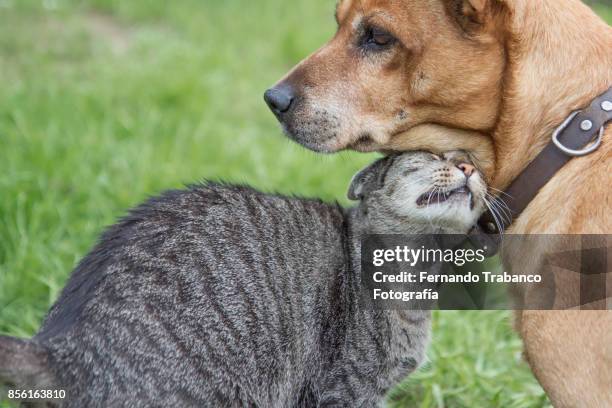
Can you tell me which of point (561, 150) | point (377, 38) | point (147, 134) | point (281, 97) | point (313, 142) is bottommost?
point (147, 134)

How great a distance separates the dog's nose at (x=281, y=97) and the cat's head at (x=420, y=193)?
0.55 meters

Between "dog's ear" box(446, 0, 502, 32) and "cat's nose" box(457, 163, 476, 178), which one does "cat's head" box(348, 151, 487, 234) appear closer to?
"cat's nose" box(457, 163, 476, 178)

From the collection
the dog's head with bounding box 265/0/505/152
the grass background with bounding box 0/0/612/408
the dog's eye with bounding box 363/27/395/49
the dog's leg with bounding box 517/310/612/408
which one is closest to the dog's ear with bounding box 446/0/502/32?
the dog's head with bounding box 265/0/505/152

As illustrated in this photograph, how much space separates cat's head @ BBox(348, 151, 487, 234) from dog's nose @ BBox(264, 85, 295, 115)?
0.55 metres

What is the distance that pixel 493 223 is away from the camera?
11.0ft

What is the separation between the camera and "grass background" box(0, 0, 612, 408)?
431cm

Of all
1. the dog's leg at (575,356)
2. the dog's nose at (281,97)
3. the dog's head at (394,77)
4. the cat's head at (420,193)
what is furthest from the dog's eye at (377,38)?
the dog's leg at (575,356)

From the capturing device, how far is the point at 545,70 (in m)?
3.10

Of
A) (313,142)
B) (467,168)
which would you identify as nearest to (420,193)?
(467,168)

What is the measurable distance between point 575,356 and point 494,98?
102 centimetres

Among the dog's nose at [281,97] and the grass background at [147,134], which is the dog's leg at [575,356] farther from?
the dog's nose at [281,97]

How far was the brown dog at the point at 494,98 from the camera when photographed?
292cm

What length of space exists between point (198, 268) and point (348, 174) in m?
2.96

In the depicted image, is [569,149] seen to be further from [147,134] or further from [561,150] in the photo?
[147,134]
